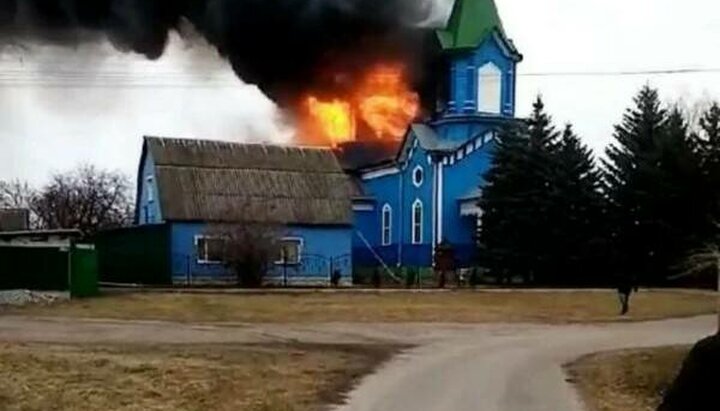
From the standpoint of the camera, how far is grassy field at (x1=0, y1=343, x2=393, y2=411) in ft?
42.2

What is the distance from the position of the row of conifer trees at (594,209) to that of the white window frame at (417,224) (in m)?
4.92

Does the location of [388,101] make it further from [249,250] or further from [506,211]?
[249,250]

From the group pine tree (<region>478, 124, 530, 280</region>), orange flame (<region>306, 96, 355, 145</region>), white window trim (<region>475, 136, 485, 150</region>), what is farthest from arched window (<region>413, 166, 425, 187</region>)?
pine tree (<region>478, 124, 530, 280</region>)

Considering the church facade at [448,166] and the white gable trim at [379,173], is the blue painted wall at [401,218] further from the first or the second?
the white gable trim at [379,173]

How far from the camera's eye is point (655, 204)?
46.4 metres

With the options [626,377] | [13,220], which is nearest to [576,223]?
[13,220]

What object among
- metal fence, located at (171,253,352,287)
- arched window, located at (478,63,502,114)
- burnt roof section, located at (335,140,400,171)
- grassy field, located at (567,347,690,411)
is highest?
arched window, located at (478,63,502,114)

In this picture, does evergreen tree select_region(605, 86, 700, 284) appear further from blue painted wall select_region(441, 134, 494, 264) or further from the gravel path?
the gravel path

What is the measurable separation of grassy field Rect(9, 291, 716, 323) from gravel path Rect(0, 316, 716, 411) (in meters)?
1.76

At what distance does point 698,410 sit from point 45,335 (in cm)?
2009

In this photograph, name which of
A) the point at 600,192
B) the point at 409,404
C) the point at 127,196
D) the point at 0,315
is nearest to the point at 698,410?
the point at 409,404

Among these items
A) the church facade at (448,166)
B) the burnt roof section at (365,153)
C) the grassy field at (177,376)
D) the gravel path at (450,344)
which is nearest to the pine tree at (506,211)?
the church facade at (448,166)

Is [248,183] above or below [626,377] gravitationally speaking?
above

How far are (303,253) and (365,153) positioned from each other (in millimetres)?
11266
